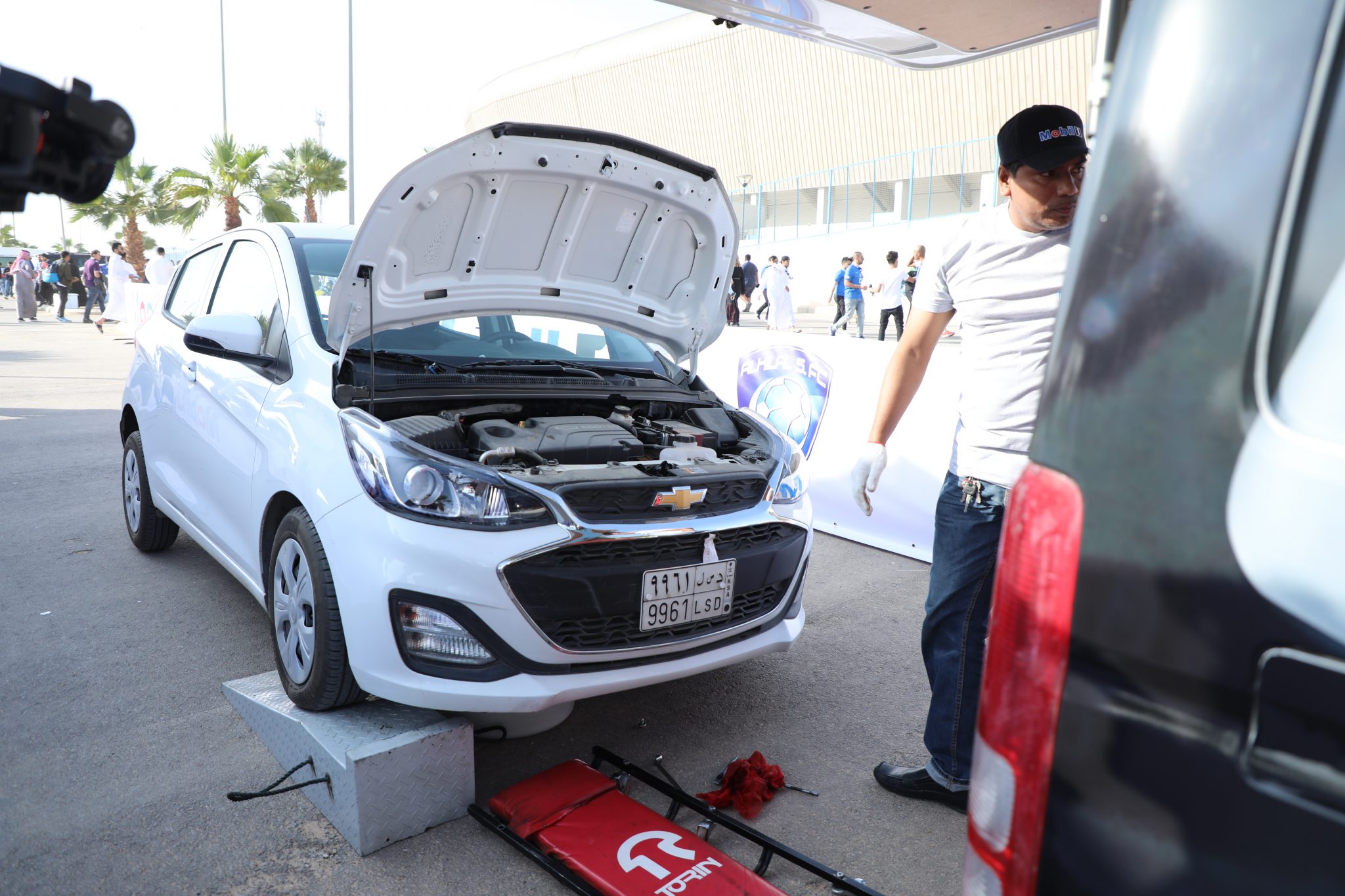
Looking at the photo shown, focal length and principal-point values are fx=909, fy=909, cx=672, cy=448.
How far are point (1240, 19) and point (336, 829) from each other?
2.69m

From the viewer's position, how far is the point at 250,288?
3799 mm

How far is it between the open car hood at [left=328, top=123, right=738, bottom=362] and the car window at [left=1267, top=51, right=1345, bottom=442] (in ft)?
7.96

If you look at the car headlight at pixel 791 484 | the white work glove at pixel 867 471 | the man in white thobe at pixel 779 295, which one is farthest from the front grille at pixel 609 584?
the man in white thobe at pixel 779 295

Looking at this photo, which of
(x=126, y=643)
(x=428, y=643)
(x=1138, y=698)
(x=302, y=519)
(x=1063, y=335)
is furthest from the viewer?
(x=126, y=643)

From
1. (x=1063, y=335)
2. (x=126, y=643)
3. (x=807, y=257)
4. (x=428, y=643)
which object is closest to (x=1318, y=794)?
(x=1063, y=335)

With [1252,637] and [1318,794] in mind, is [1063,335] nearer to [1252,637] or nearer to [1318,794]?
[1252,637]

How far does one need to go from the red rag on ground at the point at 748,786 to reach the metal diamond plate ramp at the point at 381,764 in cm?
75

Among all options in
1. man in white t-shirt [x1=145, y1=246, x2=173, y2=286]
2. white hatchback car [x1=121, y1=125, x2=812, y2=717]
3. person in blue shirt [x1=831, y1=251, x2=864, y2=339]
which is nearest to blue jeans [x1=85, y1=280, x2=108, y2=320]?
man in white t-shirt [x1=145, y1=246, x2=173, y2=286]

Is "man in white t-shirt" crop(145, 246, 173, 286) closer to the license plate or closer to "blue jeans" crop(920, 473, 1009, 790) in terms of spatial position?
the license plate

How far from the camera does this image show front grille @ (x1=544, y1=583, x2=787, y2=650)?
8.37 ft

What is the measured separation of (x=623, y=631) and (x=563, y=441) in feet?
2.33

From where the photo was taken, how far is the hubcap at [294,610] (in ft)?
9.22

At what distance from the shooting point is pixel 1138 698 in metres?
0.98

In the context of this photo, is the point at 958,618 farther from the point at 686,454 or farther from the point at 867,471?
the point at 686,454
